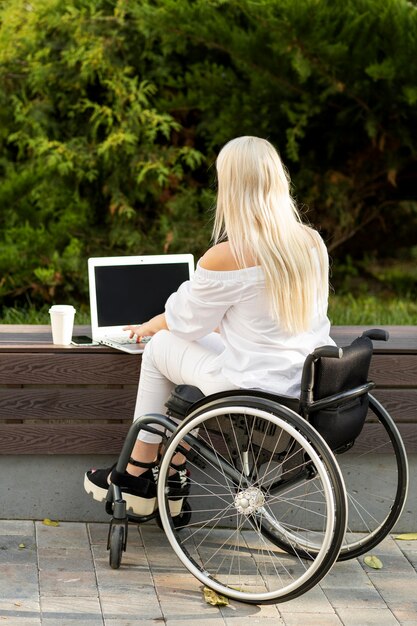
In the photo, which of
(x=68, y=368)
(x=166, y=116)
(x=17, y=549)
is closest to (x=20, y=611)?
(x=17, y=549)

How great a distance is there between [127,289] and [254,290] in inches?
32.8

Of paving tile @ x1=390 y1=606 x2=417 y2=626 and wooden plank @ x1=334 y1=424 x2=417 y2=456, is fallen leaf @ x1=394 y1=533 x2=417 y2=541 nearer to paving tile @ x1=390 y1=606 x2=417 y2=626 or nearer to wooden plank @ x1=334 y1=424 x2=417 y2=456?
wooden plank @ x1=334 y1=424 x2=417 y2=456

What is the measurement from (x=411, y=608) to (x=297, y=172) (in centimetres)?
496

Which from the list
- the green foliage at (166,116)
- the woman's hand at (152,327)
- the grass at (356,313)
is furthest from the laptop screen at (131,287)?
the green foliage at (166,116)

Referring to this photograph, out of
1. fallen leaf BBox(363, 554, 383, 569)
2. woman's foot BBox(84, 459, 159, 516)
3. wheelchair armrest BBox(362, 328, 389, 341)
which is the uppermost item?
wheelchair armrest BBox(362, 328, 389, 341)

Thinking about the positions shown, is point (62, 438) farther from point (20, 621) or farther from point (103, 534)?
point (20, 621)

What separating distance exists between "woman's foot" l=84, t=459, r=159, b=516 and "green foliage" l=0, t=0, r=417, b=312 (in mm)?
3807

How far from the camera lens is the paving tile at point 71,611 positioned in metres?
3.05

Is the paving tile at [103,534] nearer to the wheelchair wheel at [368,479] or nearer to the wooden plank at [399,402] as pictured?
the wheelchair wheel at [368,479]

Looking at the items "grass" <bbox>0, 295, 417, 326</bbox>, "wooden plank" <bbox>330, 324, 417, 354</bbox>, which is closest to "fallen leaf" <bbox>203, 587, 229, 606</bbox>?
"wooden plank" <bbox>330, 324, 417, 354</bbox>

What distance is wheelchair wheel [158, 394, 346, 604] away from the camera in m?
3.00

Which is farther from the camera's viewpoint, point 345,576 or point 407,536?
point 407,536

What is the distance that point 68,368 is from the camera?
3.72m

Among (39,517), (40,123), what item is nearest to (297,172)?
(40,123)
